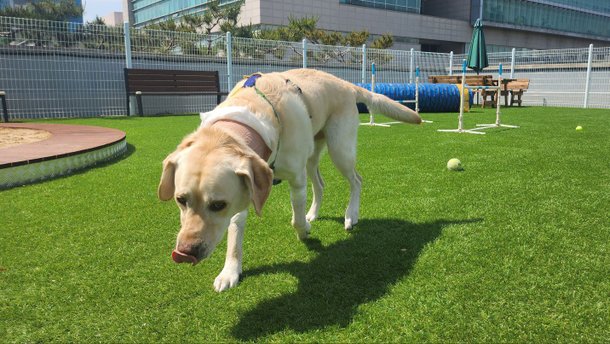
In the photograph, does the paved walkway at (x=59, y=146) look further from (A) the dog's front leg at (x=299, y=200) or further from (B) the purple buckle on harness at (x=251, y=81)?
(A) the dog's front leg at (x=299, y=200)

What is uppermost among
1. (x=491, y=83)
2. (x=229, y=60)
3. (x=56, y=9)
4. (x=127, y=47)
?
(x=56, y=9)

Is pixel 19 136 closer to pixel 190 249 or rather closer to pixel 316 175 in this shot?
pixel 316 175

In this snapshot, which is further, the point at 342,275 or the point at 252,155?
the point at 342,275

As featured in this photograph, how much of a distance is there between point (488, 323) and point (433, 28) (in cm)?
5121

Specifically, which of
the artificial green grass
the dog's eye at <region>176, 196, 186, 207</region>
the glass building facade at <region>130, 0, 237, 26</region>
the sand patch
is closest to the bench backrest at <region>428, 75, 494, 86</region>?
the artificial green grass

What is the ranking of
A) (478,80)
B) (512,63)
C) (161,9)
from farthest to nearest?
(161,9)
(512,63)
(478,80)

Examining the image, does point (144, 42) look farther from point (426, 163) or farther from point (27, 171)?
point (426, 163)

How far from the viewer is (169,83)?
14570 mm

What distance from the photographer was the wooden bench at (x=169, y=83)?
13672 millimetres

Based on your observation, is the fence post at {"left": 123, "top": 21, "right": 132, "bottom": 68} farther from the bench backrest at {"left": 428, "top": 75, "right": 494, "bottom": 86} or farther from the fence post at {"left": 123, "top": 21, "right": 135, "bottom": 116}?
the bench backrest at {"left": 428, "top": 75, "right": 494, "bottom": 86}

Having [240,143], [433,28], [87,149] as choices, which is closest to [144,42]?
[87,149]

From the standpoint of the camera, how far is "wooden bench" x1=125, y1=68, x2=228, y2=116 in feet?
44.9

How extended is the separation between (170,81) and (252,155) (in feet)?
44.9

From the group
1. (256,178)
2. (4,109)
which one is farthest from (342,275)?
(4,109)
